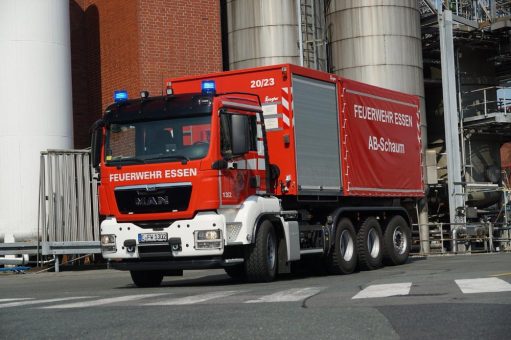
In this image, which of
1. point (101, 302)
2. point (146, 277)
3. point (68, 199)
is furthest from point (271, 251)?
point (68, 199)

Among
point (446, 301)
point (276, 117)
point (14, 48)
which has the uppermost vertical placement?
point (14, 48)

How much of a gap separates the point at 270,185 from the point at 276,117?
1.21m

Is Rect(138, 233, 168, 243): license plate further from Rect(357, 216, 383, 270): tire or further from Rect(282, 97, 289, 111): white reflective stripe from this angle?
Rect(357, 216, 383, 270): tire

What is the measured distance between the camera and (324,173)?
55.0 feet

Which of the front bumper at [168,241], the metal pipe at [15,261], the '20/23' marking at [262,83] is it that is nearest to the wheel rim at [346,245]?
the '20/23' marking at [262,83]

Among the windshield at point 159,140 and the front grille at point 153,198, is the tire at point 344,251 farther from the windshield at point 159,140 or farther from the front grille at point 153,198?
the windshield at point 159,140

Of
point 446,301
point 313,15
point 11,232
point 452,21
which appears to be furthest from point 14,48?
point 446,301

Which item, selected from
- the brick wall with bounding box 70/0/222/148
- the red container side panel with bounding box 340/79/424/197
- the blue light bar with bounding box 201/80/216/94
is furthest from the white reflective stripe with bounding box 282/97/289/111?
the brick wall with bounding box 70/0/222/148

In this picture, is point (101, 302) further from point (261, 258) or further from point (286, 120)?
point (286, 120)

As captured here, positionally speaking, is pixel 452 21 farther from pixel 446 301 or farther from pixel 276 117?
pixel 446 301

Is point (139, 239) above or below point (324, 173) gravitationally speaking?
below

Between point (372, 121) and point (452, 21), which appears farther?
point (452, 21)

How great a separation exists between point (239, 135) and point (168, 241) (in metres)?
1.99

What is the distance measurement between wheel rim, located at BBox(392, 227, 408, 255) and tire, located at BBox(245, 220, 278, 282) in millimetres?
5583
